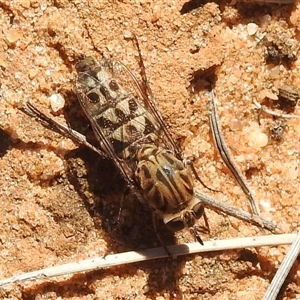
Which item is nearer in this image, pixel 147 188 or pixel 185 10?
pixel 147 188

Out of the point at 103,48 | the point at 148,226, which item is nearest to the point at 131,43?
the point at 103,48

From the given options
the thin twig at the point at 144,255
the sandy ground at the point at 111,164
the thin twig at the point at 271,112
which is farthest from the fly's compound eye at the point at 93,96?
the thin twig at the point at 271,112

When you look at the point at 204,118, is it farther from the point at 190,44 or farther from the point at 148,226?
the point at 148,226

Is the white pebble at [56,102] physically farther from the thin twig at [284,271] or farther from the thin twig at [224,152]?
the thin twig at [284,271]

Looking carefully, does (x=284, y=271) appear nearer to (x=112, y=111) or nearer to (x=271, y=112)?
(x=271, y=112)

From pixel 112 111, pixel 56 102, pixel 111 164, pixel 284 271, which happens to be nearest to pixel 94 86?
pixel 112 111

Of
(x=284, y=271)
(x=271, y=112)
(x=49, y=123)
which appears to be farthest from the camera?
(x=271, y=112)
